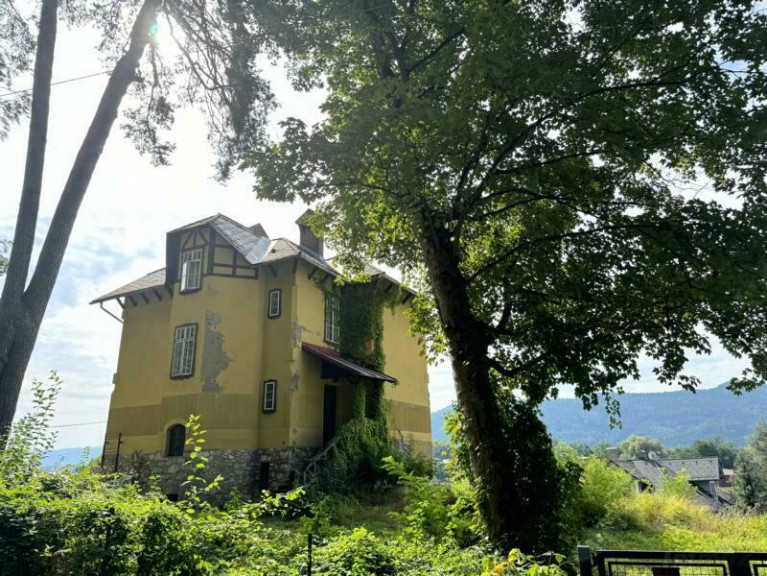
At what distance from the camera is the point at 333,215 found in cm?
984

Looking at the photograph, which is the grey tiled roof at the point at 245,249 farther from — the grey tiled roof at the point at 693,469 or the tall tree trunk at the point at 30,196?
the grey tiled roof at the point at 693,469

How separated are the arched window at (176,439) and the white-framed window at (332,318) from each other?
616 centimetres

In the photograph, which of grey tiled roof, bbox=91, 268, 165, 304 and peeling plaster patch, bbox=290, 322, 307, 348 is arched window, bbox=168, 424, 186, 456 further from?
grey tiled roof, bbox=91, 268, 165, 304

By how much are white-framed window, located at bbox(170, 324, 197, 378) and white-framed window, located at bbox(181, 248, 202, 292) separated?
1.56 m

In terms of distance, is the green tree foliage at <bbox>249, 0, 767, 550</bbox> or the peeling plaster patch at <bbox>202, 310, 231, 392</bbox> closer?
the green tree foliage at <bbox>249, 0, 767, 550</bbox>

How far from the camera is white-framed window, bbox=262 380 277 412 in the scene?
17281 mm

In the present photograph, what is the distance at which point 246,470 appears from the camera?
16.5m

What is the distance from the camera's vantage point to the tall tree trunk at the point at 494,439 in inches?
259

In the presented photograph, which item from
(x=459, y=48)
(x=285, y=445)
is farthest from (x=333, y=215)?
(x=285, y=445)

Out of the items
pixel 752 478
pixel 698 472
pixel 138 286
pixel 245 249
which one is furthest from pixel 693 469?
pixel 138 286

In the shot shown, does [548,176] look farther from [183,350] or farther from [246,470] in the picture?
[183,350]

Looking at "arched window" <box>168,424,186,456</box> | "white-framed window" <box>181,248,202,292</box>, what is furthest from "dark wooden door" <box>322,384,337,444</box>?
"white-framed window" <box>181,248,202,292</box>

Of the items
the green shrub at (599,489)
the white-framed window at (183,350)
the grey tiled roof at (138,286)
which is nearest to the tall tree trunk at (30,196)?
the white-framed window at (183,350)

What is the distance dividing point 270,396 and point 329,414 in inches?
105
